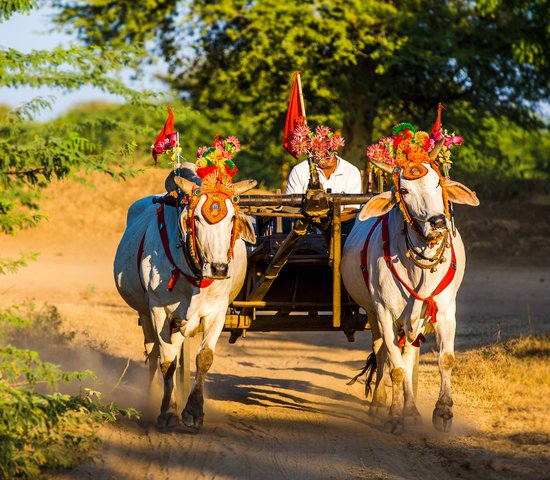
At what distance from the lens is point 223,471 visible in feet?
23.8

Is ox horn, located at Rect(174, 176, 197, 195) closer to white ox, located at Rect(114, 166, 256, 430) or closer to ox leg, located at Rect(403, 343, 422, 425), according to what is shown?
white ox, located at Rect(114, 166, 256, 430)

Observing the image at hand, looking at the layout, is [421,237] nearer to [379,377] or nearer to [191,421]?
[379,377]

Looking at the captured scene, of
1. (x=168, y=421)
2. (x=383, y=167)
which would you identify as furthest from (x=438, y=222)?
(x=168, y=421)

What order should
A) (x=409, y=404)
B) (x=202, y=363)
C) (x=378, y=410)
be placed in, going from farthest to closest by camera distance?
(x=378, y=410) → (x=202, y=363) → (x=409, y=404)

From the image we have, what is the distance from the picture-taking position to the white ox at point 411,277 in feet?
27.3

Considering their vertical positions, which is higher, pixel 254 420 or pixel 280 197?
pixel 280 197

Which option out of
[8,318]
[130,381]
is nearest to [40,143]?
[8,318]

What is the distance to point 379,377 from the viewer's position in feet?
32.0

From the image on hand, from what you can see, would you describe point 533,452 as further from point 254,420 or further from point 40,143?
point 40,143

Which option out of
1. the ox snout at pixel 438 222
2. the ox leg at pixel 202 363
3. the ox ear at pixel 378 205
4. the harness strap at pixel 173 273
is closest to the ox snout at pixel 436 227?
the ox snout at pixel 438 222

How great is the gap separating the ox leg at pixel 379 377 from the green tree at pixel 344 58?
564 inches

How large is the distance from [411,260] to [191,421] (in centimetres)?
210

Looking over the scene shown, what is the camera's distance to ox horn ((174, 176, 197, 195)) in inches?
328

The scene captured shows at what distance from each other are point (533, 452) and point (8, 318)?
3.68 meters
